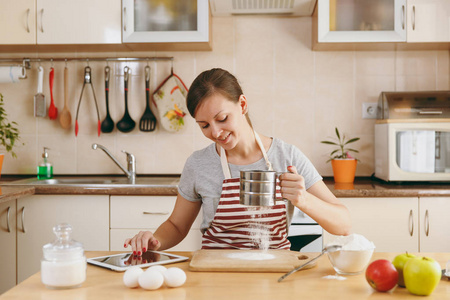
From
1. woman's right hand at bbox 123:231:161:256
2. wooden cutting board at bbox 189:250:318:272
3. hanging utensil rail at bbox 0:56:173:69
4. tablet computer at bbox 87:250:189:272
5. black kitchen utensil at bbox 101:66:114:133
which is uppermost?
hanging utensil rail at bbox 0:56:173:69

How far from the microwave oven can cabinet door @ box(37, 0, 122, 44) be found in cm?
161

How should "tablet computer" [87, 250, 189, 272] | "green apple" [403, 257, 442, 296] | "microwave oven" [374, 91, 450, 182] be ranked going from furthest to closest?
"microwave oven" [374, 91, 450, 182], "tablet computer" [87, 250, 189, 272], "green apple" [403, 257, 442, 296]

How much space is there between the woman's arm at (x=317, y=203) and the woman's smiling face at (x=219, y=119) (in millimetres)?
310

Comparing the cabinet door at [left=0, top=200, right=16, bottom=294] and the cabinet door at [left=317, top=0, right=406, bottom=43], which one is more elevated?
the cabinet door at [left=317, top=0, right=406, bottom=43]

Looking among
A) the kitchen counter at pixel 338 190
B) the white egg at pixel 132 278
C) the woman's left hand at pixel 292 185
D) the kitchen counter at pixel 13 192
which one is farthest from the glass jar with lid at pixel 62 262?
the kitchen counter at pixel 338 190

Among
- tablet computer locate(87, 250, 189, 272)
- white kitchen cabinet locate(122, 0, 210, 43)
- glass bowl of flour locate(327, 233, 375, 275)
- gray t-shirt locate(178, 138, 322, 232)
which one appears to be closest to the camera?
glass bowl of flour locate(327, 233, 375, 275)

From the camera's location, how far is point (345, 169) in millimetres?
2822

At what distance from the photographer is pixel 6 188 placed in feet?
8.09

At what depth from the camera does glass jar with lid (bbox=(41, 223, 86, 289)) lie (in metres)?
1.06

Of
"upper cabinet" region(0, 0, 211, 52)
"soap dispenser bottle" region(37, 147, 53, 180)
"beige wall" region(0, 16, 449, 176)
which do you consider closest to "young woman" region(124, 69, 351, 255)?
"upper cabinet" region(0, 0, 211, 52)

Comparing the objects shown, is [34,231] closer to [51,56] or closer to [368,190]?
[51,56]

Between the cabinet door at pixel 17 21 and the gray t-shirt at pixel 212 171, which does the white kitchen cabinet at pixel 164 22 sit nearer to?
the cabinet door at pixel 17 21

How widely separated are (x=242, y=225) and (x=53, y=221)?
1.29m

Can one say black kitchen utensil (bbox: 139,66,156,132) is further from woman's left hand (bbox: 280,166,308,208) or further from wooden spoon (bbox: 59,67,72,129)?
woman's left hand (bbox: 280,166,308,208)
